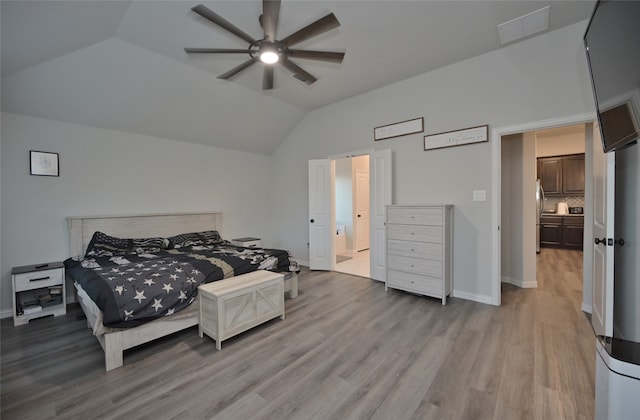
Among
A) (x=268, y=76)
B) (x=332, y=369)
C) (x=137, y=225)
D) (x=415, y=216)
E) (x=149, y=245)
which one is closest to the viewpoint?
(x=332, y=369)

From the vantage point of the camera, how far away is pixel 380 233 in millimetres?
4203

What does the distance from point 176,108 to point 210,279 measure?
8.91ft

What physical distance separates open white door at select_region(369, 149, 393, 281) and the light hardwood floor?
3.94ft

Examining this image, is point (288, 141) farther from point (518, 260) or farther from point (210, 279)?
point (518, 260)

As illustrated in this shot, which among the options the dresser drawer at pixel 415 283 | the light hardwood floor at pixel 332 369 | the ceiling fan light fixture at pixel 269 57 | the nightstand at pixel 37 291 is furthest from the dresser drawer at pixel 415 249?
the nightstand at pixel 37 291

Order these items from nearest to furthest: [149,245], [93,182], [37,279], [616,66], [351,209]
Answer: [616,66] < [37,279] < [93,182] < [149,245] < [351,209]

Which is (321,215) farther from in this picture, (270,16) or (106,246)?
(270,16)

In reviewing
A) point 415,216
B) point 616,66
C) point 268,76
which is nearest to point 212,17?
point 268,76

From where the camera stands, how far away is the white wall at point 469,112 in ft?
9.19

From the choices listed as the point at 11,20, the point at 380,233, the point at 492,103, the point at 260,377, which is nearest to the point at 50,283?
the point at 11,20

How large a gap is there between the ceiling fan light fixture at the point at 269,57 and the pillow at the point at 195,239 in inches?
114

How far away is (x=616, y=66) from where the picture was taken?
1.45 metres

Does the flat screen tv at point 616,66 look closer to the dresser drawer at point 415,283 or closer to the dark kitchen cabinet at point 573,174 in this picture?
the dresser drawer at point 415,283

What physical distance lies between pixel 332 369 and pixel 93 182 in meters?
3.91
